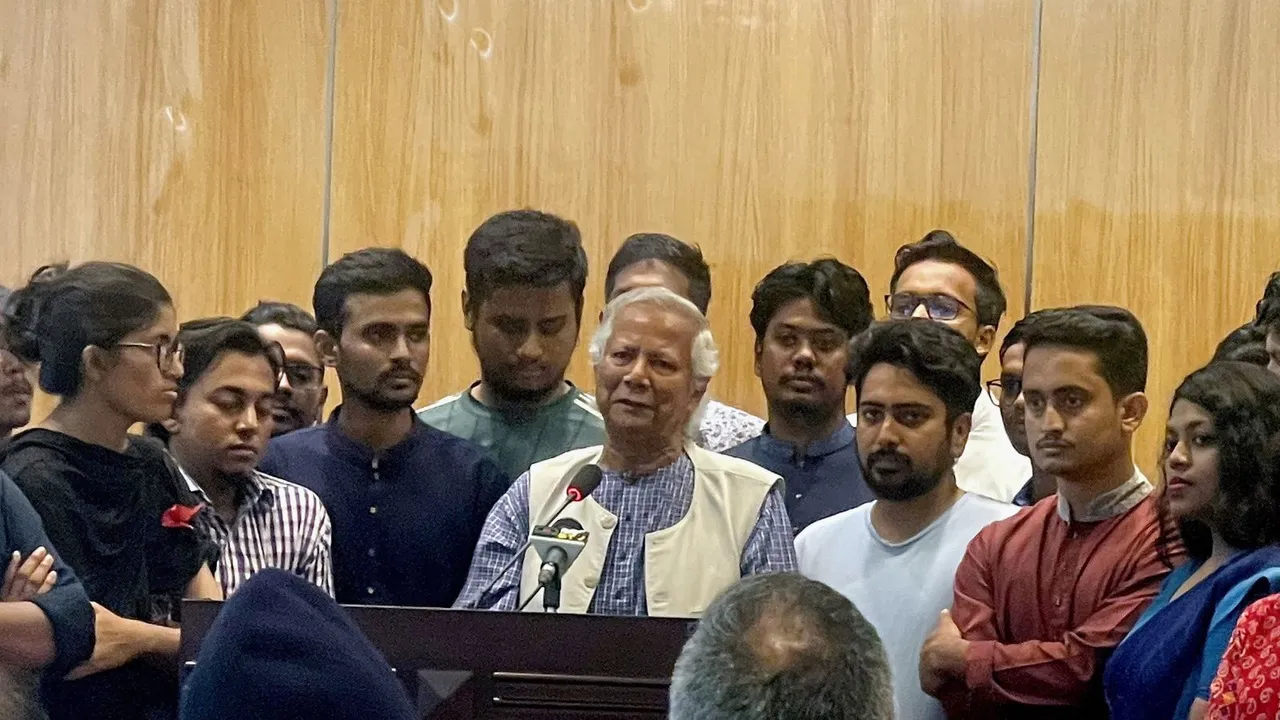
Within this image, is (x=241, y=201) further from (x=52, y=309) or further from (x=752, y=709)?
(x=752, y=709)

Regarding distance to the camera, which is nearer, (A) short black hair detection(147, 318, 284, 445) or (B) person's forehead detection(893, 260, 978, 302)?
(A) short black hair detection(147, 318, 284, 445)

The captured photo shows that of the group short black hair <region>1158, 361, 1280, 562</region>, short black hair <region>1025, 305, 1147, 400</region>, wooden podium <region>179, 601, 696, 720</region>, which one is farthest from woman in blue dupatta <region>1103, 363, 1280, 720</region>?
wooden podium <region>179, 601, 696, 720</region>

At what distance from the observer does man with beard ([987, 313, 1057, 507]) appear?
3.44m

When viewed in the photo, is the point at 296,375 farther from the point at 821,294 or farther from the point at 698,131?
the point at 698,131

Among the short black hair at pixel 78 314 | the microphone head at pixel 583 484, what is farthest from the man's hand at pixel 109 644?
the microphone head at pixel 583 484

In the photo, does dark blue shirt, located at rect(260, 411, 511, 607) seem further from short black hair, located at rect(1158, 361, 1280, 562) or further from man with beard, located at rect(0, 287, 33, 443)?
short black hair, located at rect(1158, 361, 1280, 562)

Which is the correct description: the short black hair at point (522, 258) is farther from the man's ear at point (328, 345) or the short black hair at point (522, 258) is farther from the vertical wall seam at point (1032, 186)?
the vertical wall seam at point (1032, 186)

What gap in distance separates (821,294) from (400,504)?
0.97 metres

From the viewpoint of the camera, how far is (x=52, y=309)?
10.1 feet

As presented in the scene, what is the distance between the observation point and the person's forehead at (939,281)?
3959 mm

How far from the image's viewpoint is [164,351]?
3080mm

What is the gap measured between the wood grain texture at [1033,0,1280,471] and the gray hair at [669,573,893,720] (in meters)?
3.85

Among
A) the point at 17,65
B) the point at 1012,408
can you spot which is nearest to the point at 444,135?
the point at 17,65

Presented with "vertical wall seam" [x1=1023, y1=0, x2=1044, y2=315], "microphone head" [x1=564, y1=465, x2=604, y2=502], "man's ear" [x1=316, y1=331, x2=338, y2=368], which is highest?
"vertical wall seam" [x1=1023, y1=0, x2=1044, y2=315]
